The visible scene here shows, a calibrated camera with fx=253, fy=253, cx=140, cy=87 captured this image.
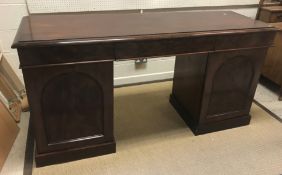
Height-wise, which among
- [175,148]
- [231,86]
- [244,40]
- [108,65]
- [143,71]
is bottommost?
[175,148]

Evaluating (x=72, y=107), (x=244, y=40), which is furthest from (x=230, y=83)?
(x=72, y=107)

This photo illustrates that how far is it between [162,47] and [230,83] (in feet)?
2.35

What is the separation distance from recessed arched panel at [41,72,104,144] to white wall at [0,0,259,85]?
1.01 m

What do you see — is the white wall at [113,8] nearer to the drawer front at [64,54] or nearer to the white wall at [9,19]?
the white wall at [9,19]

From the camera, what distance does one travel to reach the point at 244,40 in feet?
5.99

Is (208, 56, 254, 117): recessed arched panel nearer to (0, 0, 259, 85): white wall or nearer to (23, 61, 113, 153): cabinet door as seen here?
(23, 61, 113, 153): cabinet door

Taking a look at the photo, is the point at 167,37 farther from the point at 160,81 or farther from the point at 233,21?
the point at 160,81

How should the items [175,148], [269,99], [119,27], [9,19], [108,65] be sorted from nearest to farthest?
[108,65]
[119,27]
[175,148]
[9,19]
[269,99]

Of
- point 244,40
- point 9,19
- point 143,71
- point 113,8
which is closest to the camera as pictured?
point 244,40

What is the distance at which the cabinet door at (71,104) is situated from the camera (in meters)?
1.50

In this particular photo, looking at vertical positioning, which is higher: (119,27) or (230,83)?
(119,27)

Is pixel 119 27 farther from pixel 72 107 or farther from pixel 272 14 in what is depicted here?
pixel 272 14

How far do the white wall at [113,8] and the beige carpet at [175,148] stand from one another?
1.46ft

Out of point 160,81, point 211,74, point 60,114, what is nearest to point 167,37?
point 211,74
